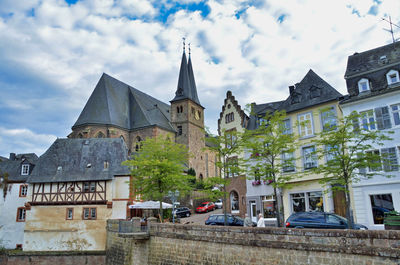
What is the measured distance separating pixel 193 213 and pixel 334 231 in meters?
32.5

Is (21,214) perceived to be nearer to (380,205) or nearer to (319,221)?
(319,221)

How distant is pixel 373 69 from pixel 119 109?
136ft

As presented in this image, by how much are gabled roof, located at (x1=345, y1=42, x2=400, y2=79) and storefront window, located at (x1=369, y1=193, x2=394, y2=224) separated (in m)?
8.48

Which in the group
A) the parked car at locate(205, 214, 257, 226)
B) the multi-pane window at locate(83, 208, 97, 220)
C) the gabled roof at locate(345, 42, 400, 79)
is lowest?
the parked car at locate(205, 214, 257, 226)

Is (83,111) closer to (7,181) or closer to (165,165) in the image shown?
(7,181)

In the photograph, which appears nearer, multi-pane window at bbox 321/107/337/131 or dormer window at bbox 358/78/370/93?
multi-pane window at bbox 321/107/337/131

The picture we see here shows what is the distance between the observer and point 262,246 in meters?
12.3

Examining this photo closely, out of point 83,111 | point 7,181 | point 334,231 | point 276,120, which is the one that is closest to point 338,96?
point 276,120

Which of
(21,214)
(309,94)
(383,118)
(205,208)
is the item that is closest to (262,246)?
(383,118)

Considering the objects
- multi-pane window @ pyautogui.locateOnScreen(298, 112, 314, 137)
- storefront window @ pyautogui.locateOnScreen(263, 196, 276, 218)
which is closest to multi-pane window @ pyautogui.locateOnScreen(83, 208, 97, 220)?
storefront window @ pyautogui.locateOnScreen(263, 196, 276, 218)

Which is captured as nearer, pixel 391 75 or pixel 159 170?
pixel 391 75

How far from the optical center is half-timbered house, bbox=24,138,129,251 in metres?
28.0

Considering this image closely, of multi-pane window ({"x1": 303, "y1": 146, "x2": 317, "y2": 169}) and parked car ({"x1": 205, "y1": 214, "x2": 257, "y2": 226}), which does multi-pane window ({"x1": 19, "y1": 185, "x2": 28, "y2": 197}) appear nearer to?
parked car ({"x1": 205, "y1": 214, "x2": 257, "y2": 226})

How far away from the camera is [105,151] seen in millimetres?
31594
